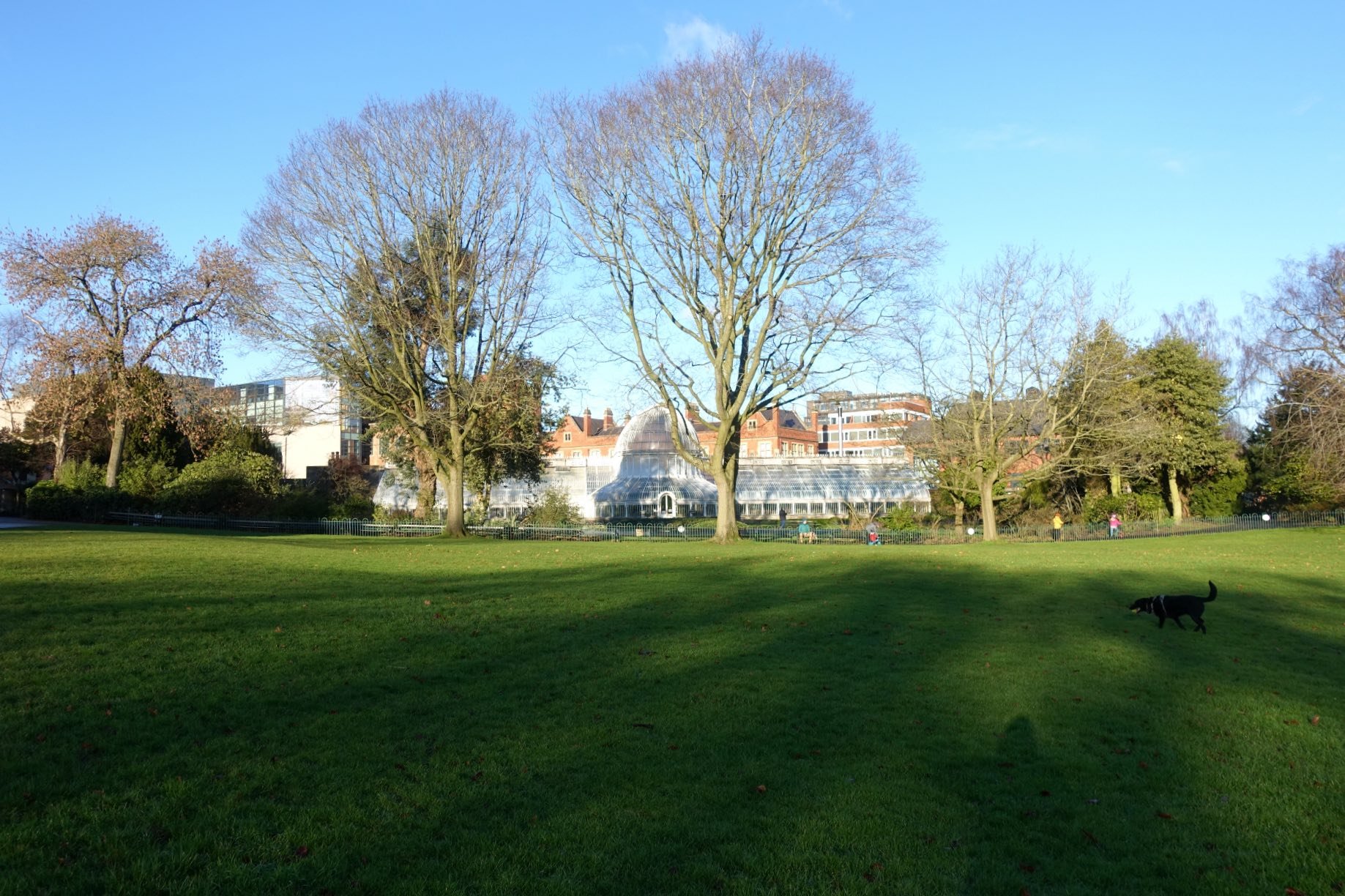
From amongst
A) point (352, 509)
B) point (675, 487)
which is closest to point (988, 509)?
point (675, 487)

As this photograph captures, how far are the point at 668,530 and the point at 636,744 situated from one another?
31862 mm

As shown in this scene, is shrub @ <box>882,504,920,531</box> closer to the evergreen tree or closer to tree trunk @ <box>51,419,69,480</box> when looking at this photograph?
the evergreen tree

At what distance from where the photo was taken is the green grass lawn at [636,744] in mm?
5016

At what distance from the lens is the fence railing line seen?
36.2 metres

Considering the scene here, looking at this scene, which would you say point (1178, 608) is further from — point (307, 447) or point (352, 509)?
point (307, 447)

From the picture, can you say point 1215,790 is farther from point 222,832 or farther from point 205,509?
point 205,509

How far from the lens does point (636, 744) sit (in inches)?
282

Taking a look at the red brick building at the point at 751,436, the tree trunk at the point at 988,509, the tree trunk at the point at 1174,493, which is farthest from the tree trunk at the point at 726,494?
the red brick building at the point at 751,436

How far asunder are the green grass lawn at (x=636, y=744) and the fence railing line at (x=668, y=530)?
22.1 metres

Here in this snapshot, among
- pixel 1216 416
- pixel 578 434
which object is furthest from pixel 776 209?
pixel 578 434

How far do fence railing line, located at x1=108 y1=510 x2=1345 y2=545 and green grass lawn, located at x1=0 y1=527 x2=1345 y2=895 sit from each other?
22.1 meters

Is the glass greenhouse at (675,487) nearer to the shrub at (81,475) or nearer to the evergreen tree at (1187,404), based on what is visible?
the evergreen tree at (1187,404)

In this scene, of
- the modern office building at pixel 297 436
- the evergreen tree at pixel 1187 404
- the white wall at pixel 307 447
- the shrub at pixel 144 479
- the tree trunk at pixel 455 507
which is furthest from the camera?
the white wall at pixel 307 447

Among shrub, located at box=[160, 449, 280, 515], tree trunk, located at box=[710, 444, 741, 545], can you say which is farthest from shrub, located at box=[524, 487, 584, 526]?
shrub, located at box=[160, 449, 280, 515]
